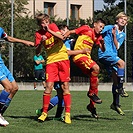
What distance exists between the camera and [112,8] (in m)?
43.8

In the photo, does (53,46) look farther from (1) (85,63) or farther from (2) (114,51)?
(2) (114,51)

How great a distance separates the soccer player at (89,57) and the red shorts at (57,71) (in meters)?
0.71

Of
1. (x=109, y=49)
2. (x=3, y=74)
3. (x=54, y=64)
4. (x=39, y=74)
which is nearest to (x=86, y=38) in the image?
(x=109, y=49)

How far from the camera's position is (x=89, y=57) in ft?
37.5

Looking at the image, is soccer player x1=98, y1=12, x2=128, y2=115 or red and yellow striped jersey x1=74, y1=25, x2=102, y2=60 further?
soccer player x1=98, y1=12, x2=128, y2=115

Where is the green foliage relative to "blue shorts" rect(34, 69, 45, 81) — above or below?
above

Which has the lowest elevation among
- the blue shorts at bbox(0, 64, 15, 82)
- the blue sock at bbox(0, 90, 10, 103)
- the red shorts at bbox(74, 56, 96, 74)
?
the blue sock at bbox(0, 90, 10, 103)

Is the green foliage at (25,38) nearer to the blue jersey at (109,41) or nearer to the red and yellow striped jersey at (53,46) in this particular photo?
the blue jersey at (109,41)

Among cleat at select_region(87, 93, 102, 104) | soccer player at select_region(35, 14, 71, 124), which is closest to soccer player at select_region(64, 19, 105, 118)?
cleat at select_region(87, 93, 102, 104)

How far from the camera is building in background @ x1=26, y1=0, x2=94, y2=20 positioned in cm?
4417

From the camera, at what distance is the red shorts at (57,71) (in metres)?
10.6

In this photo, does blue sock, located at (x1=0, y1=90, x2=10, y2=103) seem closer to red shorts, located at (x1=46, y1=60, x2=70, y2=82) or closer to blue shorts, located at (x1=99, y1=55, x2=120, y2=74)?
red shorts, located at (x1=46, y1=60, x2=70, y2=82)

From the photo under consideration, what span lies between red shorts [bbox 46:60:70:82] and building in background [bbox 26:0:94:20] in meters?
32.3

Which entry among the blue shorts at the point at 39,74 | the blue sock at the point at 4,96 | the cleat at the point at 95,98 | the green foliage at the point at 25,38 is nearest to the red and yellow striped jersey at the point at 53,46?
the blue sock at the point at 4,96
